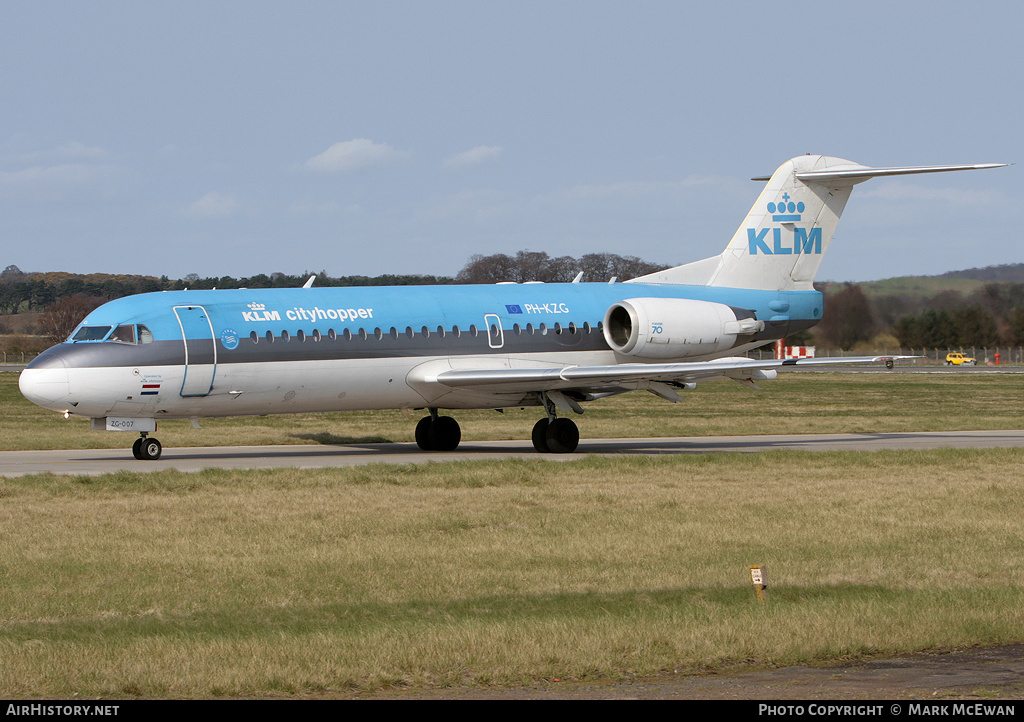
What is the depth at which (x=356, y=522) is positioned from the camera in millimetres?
15773

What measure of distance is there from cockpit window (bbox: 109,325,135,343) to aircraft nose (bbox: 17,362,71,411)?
48.9 inches

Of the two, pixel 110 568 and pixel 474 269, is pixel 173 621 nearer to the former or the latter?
pixel 110 568

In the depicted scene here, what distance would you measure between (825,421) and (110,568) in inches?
1117

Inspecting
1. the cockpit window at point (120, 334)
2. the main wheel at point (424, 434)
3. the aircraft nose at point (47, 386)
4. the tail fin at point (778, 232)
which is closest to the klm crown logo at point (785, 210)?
the tail fin at point (778, 232)

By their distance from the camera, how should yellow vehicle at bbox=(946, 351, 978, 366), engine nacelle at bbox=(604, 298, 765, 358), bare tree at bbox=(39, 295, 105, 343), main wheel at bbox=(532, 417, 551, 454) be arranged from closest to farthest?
main wheel at bbox=(532, 417, 551, 454)
engine nacelle at bbox=(604, 298, 765, 358)
bare tree at bbox=(39, 295, 105, 343)
yellow vehicle at bbox=(946, 351, 978, 366)

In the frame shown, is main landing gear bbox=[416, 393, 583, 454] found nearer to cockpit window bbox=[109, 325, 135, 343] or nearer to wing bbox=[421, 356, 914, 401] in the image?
wing bbox=[421, 356, 914, 401]

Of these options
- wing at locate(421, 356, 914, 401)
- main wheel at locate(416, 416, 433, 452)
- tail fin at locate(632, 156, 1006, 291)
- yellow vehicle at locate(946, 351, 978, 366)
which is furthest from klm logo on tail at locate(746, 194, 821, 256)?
yellow vehicle at locate(946, 351, 978, 366)

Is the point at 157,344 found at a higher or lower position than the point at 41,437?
higher

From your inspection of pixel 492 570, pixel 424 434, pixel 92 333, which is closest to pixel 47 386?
pixel 92 333

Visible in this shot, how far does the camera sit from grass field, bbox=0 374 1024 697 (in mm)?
9031

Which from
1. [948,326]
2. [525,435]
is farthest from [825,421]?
[948,326]

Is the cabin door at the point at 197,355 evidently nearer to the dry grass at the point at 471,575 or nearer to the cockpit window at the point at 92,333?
the cockpit window at the point at 92,333

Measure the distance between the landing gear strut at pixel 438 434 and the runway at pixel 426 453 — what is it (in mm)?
335

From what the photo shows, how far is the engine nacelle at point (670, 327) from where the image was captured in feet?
93.2
